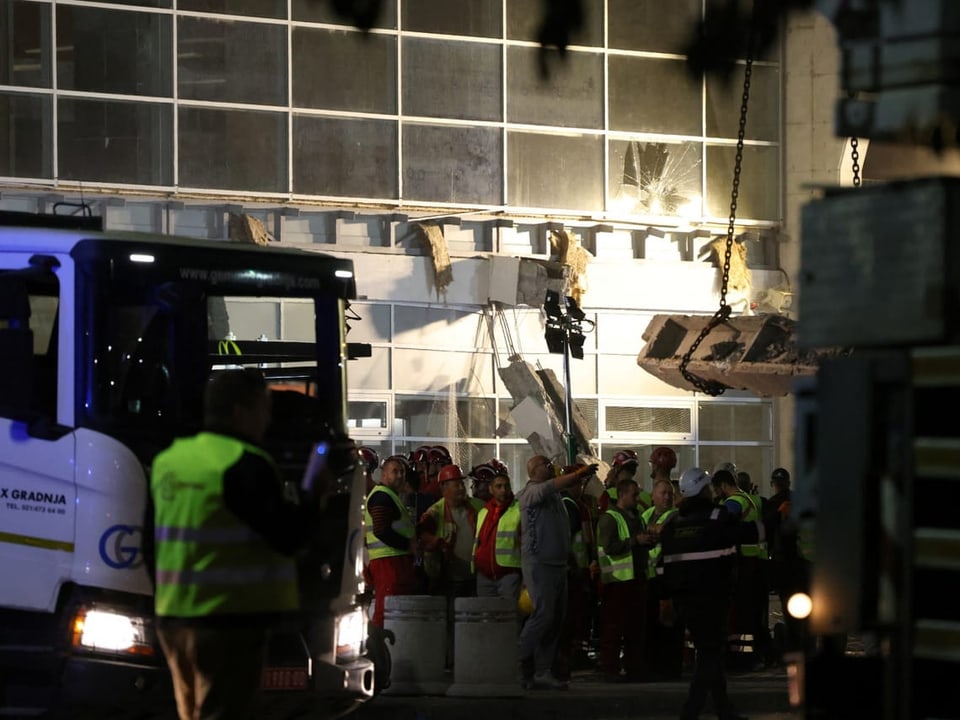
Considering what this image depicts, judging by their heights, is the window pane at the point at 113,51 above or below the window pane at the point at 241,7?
below

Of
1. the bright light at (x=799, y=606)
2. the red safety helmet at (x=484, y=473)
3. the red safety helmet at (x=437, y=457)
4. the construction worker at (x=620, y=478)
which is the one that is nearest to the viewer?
the bright light at (x=799, y=606)

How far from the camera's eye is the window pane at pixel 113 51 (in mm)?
26812

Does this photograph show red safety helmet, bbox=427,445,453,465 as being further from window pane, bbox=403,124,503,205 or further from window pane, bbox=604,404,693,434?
window pane, bbox=604,404,693,434

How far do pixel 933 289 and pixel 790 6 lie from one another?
156 cm

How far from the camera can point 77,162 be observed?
26641 millimetres

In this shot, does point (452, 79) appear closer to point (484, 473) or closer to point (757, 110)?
point (757, 110)

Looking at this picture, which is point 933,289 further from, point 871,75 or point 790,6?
point 790,6

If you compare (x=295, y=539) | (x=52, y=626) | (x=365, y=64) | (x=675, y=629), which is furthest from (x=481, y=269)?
(x=295, y=539)

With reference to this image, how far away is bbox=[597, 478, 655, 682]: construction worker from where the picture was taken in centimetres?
1719

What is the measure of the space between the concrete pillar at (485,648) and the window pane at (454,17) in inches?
629

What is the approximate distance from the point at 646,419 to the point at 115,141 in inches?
385

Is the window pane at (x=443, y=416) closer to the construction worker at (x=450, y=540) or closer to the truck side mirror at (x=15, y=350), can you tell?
the construction worker at (x=450, y=540)

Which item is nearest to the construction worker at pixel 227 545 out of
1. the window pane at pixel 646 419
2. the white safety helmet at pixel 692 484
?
the white safety helmet at pixel 692 484

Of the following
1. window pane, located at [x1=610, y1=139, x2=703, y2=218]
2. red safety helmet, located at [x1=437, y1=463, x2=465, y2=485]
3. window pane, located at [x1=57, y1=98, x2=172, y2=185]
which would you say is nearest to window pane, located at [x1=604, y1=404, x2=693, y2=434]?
window pane, located at [x1=610, y1=139, x2=703, y2=218]
